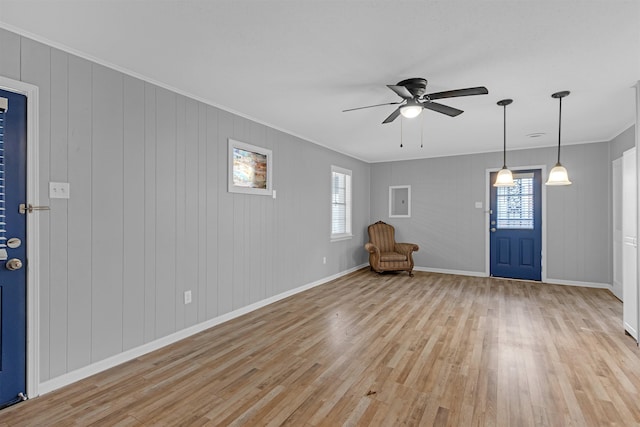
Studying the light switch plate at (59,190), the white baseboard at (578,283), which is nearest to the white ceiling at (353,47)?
the light switch plate at (59,190)

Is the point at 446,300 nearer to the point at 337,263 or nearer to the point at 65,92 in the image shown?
the point at 337,263

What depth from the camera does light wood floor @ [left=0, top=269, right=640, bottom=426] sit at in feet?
7.20

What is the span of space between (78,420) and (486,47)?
3.93 meters

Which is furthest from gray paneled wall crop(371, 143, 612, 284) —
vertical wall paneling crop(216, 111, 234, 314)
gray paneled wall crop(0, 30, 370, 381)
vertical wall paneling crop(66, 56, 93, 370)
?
vertical wall paneling crop(66, 56, 93, 370)

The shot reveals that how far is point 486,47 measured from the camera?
8.39 feet

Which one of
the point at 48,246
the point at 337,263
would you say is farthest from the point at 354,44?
the point at 337,263

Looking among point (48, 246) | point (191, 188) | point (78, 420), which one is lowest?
point (78, 420)

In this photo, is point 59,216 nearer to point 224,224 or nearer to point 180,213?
point 180,213

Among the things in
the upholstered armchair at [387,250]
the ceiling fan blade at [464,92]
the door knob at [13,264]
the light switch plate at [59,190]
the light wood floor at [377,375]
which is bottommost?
the light wood floor at [377,375]

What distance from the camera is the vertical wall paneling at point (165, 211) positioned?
129 inches

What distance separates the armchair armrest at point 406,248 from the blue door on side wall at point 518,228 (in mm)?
1539

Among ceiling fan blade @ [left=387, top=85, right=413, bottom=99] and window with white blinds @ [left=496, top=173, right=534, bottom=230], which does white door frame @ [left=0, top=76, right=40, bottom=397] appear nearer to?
ceiling fan blade @ [left=387, top=85, right=413, bottom=99]

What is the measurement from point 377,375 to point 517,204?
17.6 ft

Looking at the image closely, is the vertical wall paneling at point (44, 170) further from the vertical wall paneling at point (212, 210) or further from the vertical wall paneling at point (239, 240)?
the vertical wall paneling at point (239, 240)
